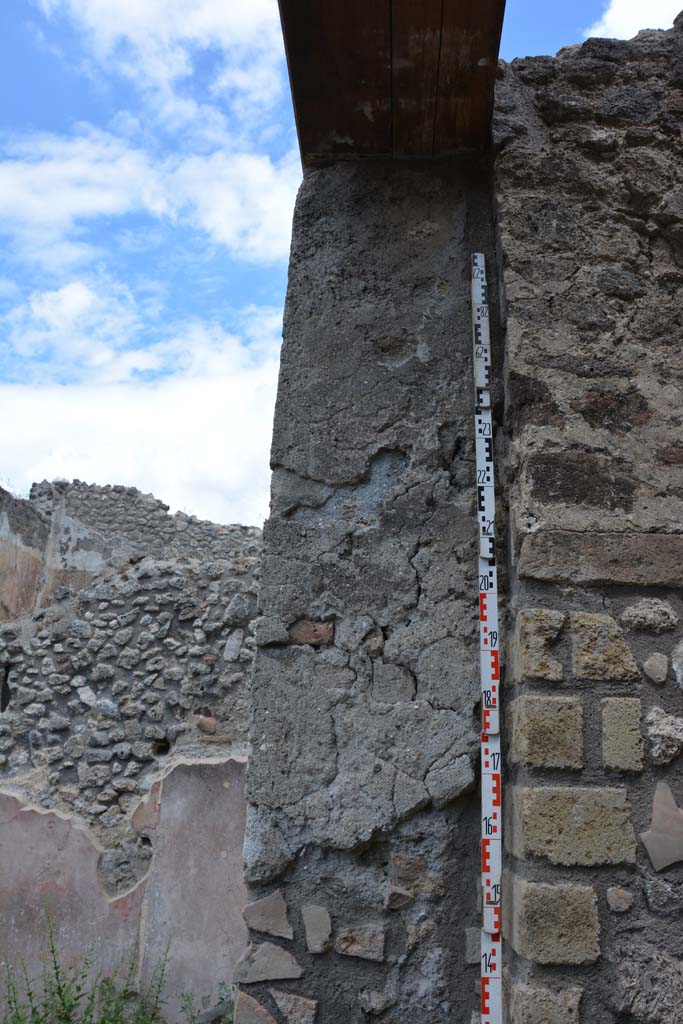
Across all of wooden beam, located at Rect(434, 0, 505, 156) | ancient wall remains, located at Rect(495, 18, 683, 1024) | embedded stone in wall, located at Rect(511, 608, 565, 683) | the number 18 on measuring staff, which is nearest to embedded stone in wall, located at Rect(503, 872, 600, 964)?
ancient wall remains, located at Rect(495, 18, 683, 1024)

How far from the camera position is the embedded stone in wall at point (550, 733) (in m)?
1.86

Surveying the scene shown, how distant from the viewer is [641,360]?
2.19 meters

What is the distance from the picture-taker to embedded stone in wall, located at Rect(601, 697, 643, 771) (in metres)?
1.87

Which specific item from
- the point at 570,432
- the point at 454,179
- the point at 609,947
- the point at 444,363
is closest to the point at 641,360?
the point at 570,432

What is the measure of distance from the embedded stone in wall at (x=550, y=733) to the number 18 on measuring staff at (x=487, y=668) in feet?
0.43

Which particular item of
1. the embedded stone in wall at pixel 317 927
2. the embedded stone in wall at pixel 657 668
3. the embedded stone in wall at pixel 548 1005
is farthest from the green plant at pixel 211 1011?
the embedded stone in wall at pixel 657 668

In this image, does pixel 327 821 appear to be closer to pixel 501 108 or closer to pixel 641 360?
pixel 641 360

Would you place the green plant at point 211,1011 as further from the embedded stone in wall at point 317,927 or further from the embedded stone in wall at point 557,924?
the embedded stone in wall at point 557,924

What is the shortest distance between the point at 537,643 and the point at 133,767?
12.6 feet

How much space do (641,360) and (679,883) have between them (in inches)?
50.3

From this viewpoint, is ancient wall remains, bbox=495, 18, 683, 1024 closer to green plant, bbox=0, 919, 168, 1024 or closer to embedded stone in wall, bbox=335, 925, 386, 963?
embedded stone in wall, bbox=335, 925, 386, 963

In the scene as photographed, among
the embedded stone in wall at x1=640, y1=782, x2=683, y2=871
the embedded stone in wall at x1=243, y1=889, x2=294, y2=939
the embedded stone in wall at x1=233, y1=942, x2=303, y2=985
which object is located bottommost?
the embedded stone in wall at x1=233, y1=942, x2=303, y2=985

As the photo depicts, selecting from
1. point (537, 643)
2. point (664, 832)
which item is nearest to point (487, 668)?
point (537, 643)

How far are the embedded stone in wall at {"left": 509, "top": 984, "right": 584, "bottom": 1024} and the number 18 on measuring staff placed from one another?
0.51 feet
